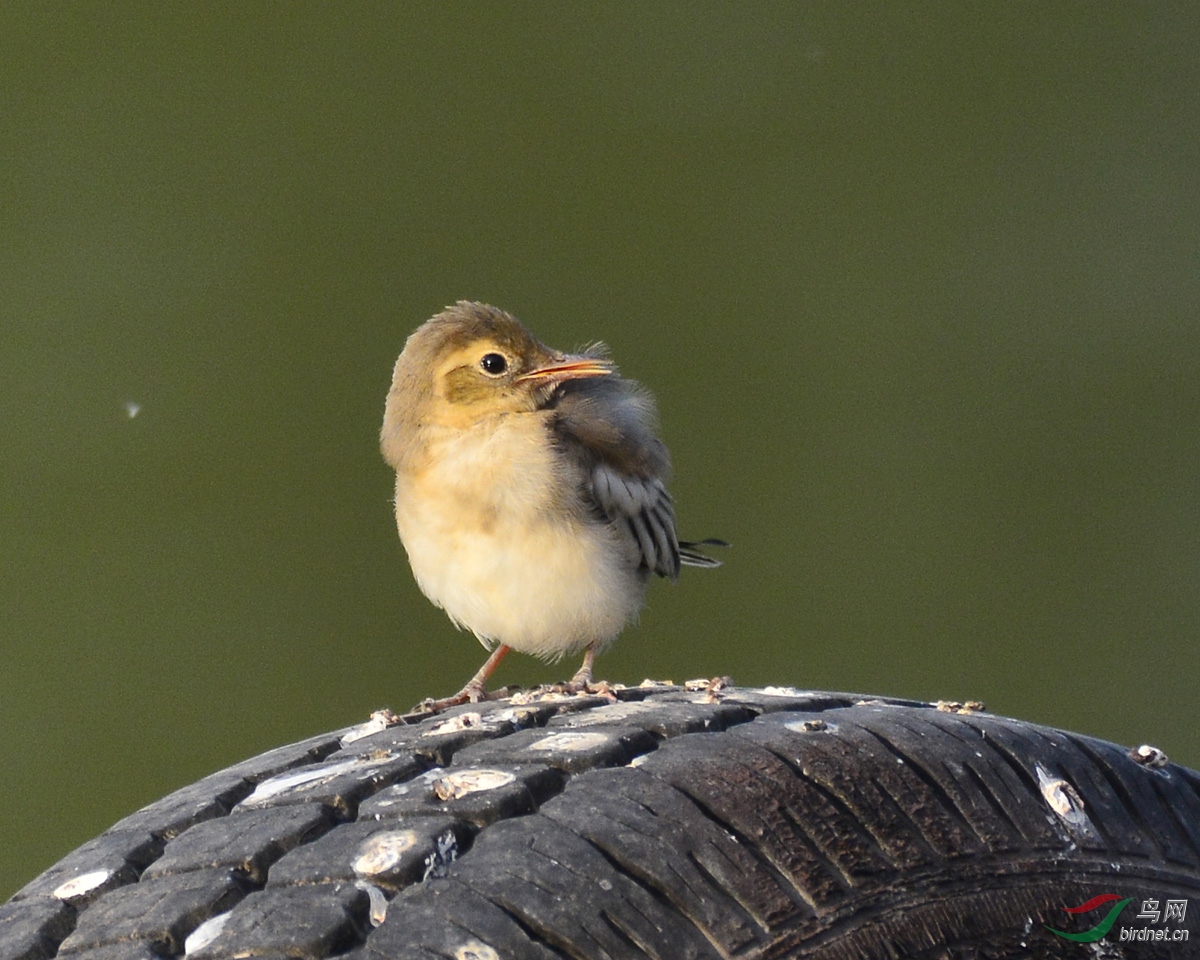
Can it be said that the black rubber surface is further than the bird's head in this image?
No

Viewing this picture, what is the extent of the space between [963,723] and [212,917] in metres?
1.03

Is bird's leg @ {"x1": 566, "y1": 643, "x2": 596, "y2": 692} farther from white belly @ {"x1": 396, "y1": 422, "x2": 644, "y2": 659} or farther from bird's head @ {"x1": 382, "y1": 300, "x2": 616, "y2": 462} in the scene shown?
bird's head @ {"x1": 382, "y1": 300, "x2": 616, "y2": 462}

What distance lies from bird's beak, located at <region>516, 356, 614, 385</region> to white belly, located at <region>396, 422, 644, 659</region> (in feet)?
0.53

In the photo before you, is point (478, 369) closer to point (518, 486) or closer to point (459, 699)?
point (518, 486)

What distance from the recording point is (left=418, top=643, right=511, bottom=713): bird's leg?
3.10 meters

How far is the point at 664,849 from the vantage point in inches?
63.1

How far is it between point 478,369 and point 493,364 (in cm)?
4

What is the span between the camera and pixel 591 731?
6.56 feet

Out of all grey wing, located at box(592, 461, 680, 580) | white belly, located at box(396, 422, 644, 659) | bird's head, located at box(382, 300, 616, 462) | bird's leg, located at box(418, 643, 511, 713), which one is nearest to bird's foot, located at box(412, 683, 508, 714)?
bird's leg, located at box(418, 643, 511, 713)

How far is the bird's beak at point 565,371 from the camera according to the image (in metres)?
3.51

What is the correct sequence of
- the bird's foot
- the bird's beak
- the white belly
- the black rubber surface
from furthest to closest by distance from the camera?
the bird's beak
the white belly
the bird's foot
the black rubber surface

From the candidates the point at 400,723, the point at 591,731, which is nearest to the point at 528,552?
the point at 400,723

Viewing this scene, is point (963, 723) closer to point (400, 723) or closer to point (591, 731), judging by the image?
point (591, 731)

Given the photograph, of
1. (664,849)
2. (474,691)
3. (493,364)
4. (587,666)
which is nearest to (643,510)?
(587,666)
